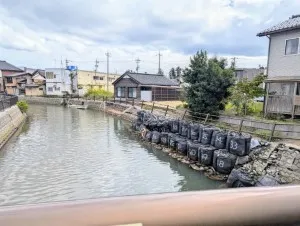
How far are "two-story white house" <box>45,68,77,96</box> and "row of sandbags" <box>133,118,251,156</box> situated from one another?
94.5ft

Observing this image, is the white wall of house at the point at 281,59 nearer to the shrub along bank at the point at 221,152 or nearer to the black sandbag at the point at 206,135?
the shrub along bank at the point at 221,152

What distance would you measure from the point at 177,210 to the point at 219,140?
862cm

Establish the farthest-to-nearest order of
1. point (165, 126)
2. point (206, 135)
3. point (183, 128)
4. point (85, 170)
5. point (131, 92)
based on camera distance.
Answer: point (131, 92) → point (165, 126) → point (183, 128) → point (206, 135) → point (85, 170)

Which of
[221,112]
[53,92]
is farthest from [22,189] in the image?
[53,92]

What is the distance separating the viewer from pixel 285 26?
12.0 metres

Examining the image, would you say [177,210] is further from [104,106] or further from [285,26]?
[104,106]

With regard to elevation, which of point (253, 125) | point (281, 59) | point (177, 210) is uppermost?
point (281, 59)

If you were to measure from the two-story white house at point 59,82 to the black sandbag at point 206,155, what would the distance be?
33.8m

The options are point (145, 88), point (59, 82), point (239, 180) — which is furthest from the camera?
point (59, 82)

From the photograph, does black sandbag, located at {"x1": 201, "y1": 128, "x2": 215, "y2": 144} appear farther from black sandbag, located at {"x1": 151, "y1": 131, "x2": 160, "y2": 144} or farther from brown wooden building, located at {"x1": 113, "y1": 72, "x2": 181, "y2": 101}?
brown wooden building, located at {"x1": 113, "y1": 72, "x2": 181, "y2": 101}

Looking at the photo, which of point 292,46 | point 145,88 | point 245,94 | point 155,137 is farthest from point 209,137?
point 145,88

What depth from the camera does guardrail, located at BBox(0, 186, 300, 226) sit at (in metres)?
0.63

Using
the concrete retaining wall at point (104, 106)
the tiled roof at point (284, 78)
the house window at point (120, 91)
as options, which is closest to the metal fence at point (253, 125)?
the tiled roof at point (284, 78)

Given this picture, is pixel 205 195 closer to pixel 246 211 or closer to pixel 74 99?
pixel 246 211
